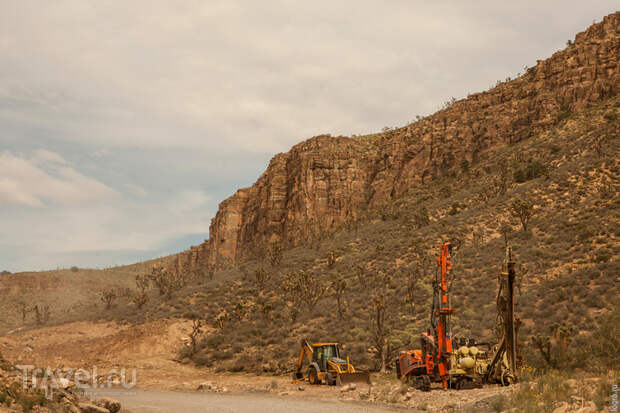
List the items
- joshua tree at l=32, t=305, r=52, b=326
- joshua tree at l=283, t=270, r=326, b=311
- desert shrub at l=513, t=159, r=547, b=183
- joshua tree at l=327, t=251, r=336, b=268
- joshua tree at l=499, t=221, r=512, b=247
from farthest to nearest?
joshua tree at l=32, t=305, r=52, b=326
desert shrub at l=513, t=159, r=547, b=183
joshua tree at l=327, t=251, r=336, b=268
joshua tree at l=499, t=221, r=512, b=247
joshua tree at l=283, t=270, r=326, b=311

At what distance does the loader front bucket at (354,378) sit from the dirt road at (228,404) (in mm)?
1898

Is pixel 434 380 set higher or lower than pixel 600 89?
lower

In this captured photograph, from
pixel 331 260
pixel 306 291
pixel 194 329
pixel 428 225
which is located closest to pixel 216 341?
pixel 194 329

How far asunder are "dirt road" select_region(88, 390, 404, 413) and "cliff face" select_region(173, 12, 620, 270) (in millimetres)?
55094

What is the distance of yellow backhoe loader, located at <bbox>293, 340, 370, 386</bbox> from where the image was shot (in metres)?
18.9

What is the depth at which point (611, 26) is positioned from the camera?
6931cm

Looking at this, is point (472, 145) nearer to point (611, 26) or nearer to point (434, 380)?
point (611, 26)

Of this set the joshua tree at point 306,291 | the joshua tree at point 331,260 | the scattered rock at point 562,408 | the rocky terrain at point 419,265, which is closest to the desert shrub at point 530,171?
the rocky terrain at point 419,265

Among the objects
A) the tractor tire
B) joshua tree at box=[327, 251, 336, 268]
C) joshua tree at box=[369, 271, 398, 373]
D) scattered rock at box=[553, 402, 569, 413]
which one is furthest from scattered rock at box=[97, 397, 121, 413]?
joshua tree at box=[327, 251, 336, 268]

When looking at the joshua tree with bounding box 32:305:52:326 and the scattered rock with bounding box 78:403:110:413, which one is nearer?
the scattered rock with bounding box 78:403:110:413

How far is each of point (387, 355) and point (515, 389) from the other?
1097 cm

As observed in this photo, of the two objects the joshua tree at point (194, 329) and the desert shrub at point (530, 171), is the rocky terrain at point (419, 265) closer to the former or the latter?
the desert shrub at point (530, 171)

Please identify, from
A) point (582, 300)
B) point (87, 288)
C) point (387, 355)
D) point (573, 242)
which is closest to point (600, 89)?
point (573, 242)

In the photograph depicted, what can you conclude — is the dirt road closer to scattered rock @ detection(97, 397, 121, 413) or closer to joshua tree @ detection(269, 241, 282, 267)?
scattered rock @ detection(97, 397, 121, 413)
